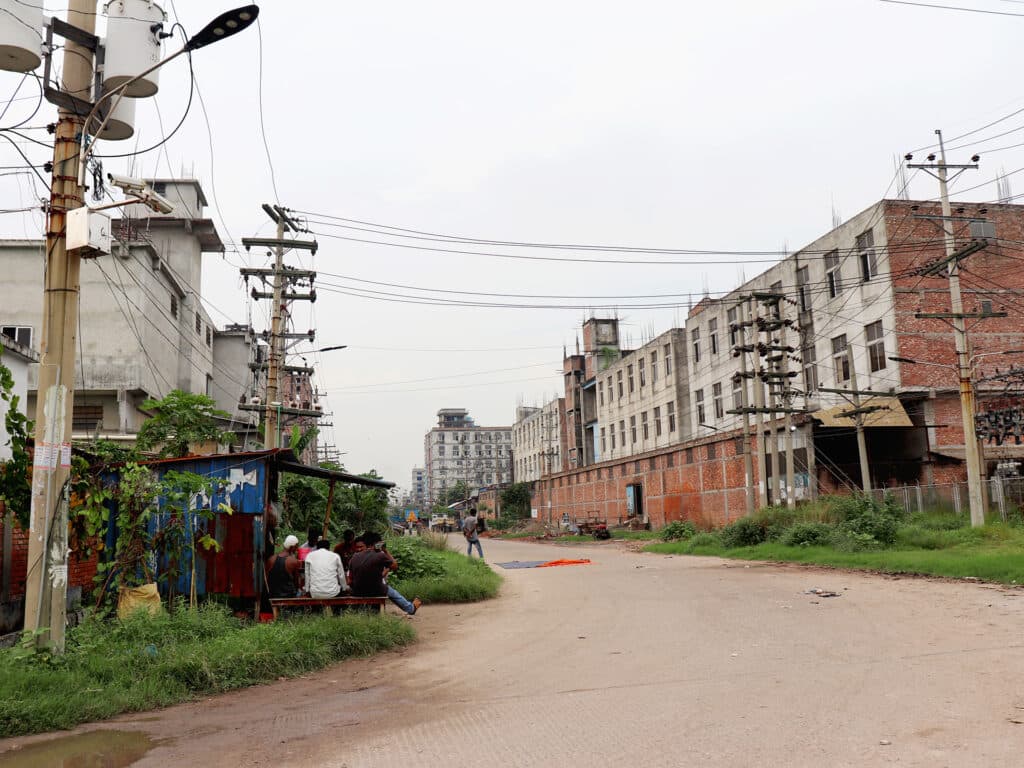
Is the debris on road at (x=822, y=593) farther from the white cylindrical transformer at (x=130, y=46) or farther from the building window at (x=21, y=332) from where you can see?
the building window at (x=21, y=332)

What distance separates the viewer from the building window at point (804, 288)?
1607 inches

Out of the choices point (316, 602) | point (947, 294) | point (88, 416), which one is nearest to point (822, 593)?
point (316, 602)

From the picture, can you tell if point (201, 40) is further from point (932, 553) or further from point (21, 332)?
point (21, 332)

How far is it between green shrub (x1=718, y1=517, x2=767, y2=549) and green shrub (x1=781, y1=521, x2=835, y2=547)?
2114 millimetres

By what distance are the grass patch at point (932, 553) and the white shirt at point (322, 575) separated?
12800 mm

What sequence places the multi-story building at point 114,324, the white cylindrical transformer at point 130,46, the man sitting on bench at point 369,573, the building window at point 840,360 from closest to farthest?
the white cylindrical transformer at point 130,46 → the man sitting on bench at point 369,573 → the multi-story building at point 114,324 → the building window at point 840,360

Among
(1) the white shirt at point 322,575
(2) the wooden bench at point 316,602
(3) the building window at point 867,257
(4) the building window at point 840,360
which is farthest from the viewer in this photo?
(4) the building window at point 840,360

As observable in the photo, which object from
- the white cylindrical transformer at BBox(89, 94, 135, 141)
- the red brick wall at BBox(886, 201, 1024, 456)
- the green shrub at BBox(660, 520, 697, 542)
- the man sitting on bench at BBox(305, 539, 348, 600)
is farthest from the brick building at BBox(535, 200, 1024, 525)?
the white cylindrical transformer at BBox(89, 94, 135, 141)

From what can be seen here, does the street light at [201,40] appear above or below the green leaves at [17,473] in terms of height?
above

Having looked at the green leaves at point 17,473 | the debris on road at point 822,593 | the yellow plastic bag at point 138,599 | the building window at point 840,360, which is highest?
the building window at point 840,360

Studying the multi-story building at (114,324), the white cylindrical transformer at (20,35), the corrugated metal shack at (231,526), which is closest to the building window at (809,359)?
the multi-story building at (114,324)

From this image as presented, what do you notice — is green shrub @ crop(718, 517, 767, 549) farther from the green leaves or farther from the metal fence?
the green leaves

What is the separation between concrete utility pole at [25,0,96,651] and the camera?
8211 millimetres

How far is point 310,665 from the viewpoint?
938 centimetres
